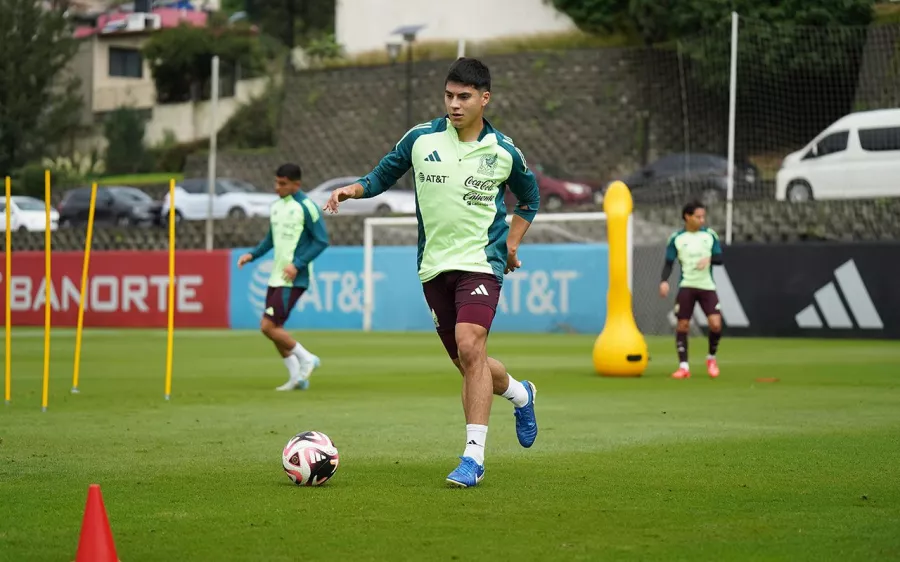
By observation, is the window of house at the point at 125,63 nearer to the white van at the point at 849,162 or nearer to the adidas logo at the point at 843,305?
the white van at the point at 849,162

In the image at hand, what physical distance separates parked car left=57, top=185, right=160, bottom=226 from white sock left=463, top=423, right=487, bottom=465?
1511 inches

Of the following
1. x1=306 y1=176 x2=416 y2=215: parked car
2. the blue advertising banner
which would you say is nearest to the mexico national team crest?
the blue advertising banner

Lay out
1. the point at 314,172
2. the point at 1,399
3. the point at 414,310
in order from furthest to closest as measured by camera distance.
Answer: the point at 314,172 < the point at 414,310 < the point at 1,399

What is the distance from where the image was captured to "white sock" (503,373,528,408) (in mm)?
8328

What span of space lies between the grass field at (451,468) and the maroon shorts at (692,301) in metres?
0.79

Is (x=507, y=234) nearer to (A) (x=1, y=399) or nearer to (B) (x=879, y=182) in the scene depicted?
(A) (x=1, y=399)

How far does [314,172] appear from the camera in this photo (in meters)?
52.4

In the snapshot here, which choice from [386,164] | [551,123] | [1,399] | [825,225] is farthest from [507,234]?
[551,123]

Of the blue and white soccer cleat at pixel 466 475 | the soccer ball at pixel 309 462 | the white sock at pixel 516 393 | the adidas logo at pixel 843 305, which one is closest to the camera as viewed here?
the blue and white soccer cleat at pixel 466 475

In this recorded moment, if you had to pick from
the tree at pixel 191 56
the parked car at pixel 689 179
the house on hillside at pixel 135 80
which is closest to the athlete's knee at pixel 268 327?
the parked car at pixel 689 179

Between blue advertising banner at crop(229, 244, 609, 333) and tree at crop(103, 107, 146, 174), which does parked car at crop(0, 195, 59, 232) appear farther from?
tree at crop(103, 107, 146, 174)

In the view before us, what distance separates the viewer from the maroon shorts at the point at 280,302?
14.7m

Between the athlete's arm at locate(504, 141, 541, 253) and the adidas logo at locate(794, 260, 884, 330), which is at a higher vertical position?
the athlete's arm at locate(504, 141, 541, 253)

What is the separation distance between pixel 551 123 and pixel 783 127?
1357cm
